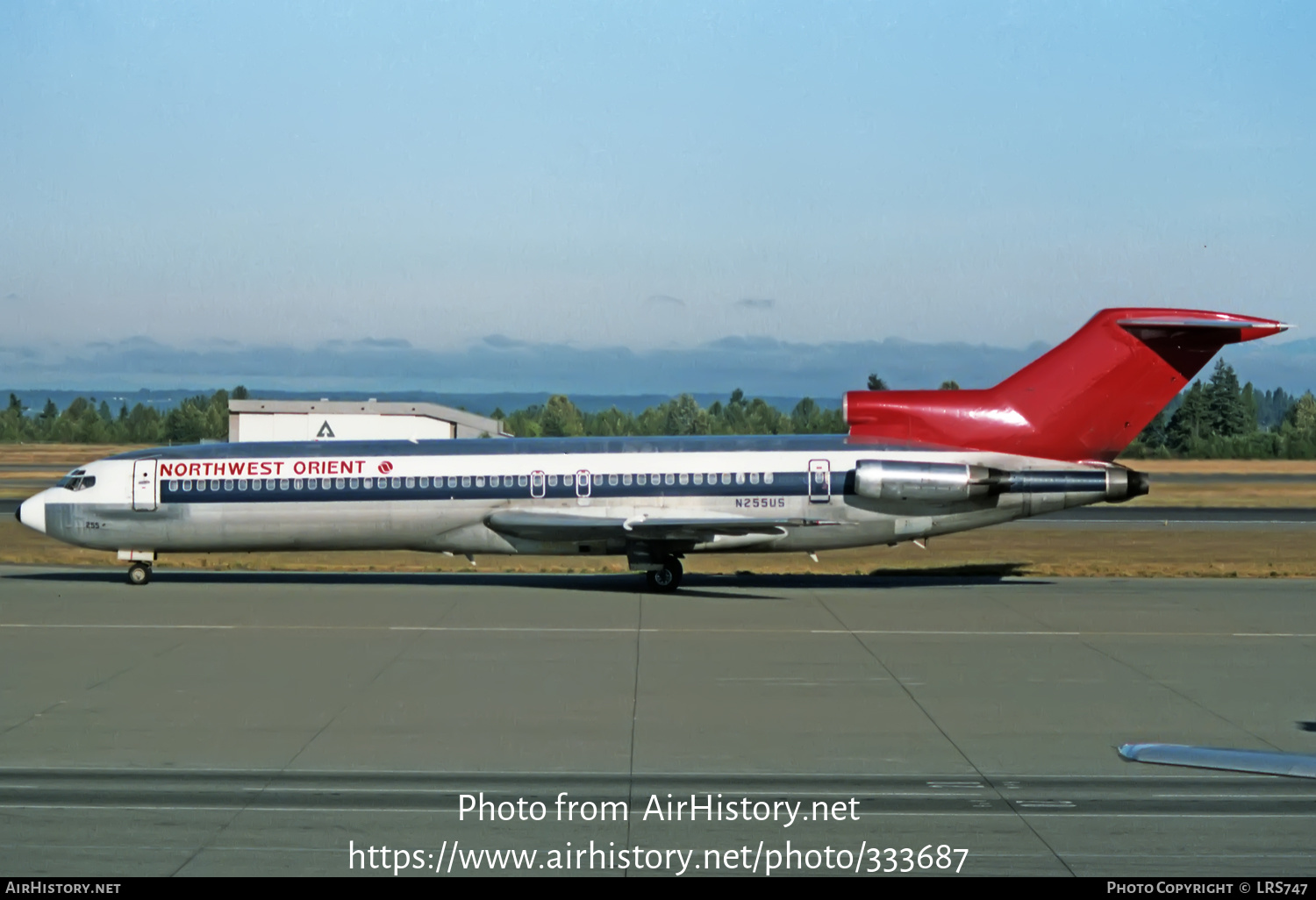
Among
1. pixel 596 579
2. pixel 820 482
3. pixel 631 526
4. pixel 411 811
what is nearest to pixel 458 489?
pixel 631 526

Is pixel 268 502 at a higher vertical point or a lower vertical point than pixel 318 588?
higher

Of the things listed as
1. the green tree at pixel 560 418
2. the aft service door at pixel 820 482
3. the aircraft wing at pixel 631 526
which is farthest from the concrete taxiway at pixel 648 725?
the green tree at pixel 560 418

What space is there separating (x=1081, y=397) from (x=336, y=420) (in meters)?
32.1

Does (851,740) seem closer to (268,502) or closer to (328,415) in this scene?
(268,502)

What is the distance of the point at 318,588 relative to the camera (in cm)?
2738

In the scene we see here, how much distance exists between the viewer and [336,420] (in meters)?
51.0

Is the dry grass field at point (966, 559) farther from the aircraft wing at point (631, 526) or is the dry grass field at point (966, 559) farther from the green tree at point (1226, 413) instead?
the green tree at point (1226, 413)

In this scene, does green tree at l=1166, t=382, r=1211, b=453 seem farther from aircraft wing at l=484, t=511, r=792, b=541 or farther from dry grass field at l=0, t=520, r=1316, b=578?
aircraft wing at l=484, t=511, r=792, b=541

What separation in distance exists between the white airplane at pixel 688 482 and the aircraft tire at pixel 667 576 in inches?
1.6

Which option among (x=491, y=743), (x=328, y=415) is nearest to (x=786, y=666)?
(x=491, y=743)

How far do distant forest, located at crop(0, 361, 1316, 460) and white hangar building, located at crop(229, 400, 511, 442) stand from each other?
37.3m

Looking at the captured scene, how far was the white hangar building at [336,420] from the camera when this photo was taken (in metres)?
49.4

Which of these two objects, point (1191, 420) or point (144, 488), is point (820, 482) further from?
point (1191, 420)

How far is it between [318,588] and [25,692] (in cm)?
1115
